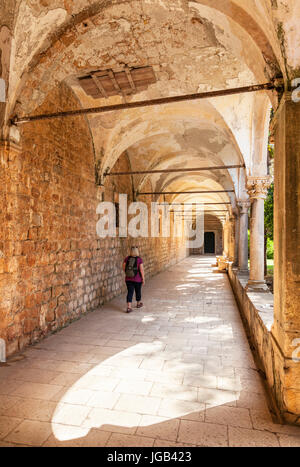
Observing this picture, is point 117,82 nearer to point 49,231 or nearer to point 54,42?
point 54,42

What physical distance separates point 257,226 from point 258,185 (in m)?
0.91

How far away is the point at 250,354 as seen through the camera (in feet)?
12.6

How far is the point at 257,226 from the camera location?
20.6ft

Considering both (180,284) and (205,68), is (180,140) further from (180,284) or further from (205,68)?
(180,284)

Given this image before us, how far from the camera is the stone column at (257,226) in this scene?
5938 millimetres

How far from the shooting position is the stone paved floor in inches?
85.4

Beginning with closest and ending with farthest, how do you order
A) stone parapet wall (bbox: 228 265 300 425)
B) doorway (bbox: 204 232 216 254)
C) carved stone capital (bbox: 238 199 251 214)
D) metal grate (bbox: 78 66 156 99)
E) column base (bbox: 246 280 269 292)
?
stone parapet wall (bbox: 228 265 300 425) < metal grate (bbox: 78 66 156 99) < column base (bbox: 246 280 269 292) < carved stone capital (bbox: 238 199 251 214) < doorway (bbox: 204 232 216 254)

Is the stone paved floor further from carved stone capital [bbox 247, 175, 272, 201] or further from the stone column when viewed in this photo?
carved stone capital [bbox 247, 175, 272, 201]

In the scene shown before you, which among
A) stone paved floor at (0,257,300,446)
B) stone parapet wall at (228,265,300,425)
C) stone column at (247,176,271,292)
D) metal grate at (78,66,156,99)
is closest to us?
stone paved floor at (0,257,300,446)

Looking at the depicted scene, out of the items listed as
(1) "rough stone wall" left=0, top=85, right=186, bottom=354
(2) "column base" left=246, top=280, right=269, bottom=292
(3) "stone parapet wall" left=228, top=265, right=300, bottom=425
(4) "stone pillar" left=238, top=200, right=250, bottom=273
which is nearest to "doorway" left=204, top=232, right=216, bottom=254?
(4) "stone pillar" left=238, top=200, right=250, bottom=273

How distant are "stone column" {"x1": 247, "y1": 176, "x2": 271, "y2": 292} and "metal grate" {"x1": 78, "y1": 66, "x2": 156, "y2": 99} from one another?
2.99 meters

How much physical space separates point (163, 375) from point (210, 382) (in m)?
0.53
